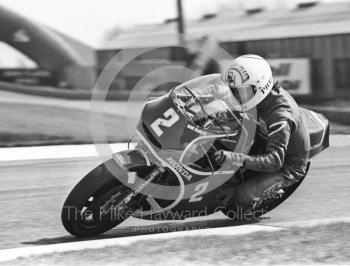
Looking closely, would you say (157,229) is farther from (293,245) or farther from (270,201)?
(293,245)

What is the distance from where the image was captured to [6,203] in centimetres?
920

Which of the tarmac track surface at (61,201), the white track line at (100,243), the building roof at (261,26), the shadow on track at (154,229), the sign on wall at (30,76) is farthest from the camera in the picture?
the building roof at (261,26)

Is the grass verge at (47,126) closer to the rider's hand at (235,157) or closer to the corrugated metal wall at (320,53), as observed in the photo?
the corrugated metal wall at (320,53)

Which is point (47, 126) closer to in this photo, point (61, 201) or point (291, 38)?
point (61, 201)

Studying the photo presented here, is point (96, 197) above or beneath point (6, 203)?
above

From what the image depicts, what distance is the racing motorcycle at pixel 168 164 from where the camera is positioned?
6520mm

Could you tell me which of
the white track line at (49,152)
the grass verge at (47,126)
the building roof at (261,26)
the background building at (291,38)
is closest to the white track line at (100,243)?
the white track line at (49,152)

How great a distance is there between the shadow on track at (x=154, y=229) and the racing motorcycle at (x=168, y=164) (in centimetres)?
14

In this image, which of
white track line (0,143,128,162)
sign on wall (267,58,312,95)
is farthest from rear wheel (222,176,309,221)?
sign on wall (267,58,312,95)

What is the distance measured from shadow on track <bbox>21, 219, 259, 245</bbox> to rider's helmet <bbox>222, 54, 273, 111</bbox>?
1271 mm

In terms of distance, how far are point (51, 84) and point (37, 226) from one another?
75.5 feet

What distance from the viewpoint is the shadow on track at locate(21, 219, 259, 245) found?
681 cm

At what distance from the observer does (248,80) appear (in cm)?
687

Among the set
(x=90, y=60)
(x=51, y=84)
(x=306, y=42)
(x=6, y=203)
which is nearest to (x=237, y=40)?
(x=306, y=42)
